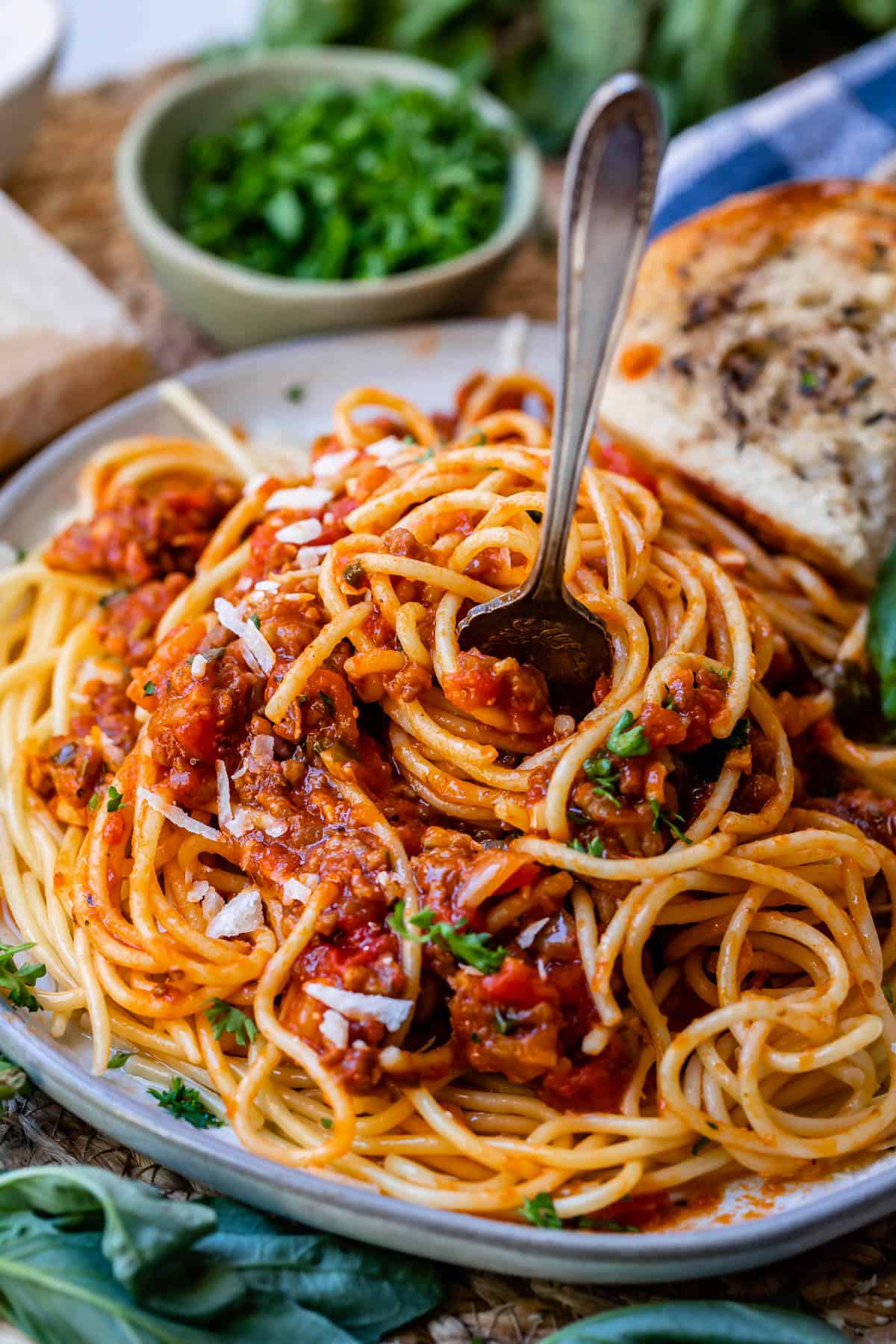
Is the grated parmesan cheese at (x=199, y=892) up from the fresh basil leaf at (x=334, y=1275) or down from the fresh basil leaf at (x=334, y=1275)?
up

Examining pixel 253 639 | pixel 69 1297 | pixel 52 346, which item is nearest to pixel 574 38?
pixel 52 346

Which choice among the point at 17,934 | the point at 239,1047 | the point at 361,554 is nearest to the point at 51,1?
the point at 361,554

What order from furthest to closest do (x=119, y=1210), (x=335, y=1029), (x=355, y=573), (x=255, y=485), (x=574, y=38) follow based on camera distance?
(x=574, y=38) → (x=255, y=485) → (x=355, y=573) → (x=335, y=1029) → (x=119, y=1210)

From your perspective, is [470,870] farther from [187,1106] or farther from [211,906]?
[187,1106]

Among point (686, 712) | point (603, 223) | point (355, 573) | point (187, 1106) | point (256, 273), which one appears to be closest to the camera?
point (603, 223)

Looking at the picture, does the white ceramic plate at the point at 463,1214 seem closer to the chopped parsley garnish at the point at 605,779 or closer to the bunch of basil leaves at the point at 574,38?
the chopped parsley garnish at the point at 605,779

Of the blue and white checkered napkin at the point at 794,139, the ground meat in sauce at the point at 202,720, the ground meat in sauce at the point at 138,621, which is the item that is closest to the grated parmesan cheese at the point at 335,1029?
the ground meat in sauce at the point at 202,720

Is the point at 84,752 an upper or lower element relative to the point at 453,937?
upper
